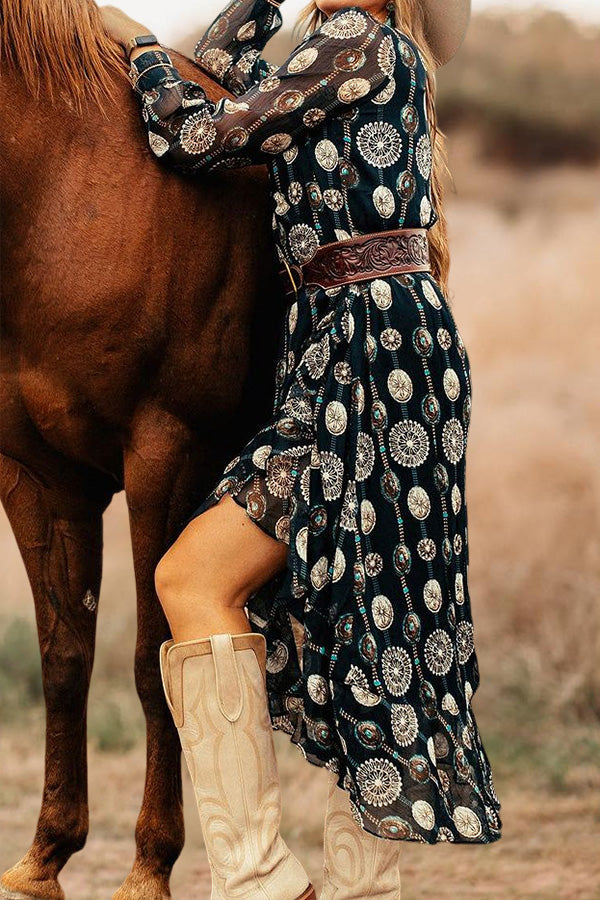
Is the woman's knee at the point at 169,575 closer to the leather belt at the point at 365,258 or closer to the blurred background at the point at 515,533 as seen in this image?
the leather belt at the point at 365,258

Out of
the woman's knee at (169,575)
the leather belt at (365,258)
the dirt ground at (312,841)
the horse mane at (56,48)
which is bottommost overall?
the dirt ground at (312,841)

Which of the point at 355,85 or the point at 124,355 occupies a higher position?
the point at 355,85

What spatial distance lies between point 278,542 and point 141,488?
0.29 m

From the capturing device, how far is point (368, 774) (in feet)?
5.98

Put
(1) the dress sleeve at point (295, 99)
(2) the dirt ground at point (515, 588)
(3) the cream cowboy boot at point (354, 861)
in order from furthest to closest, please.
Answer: (2) the dirt ground at point (515, 588), (3) the cream cowboy boot at point (354, 861), (1) the dress sleeve at point (295, 99)

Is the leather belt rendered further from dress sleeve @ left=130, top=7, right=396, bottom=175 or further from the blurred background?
the blurred background

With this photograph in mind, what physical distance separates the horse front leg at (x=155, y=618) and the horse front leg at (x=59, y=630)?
0.18 m

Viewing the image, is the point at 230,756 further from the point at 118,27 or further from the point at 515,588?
the point at 515,588

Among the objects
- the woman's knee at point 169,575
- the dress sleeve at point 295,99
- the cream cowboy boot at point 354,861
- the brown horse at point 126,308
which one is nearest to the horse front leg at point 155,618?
the brown horse at point 126,308

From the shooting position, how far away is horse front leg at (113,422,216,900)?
201 centimetres

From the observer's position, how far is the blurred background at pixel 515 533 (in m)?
3.67

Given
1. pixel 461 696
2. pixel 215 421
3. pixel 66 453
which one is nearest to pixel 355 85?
pixel 215 421

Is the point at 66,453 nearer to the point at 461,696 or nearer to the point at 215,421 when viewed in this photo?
the point at 215,421

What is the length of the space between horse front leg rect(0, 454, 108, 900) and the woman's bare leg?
15.7 inches
